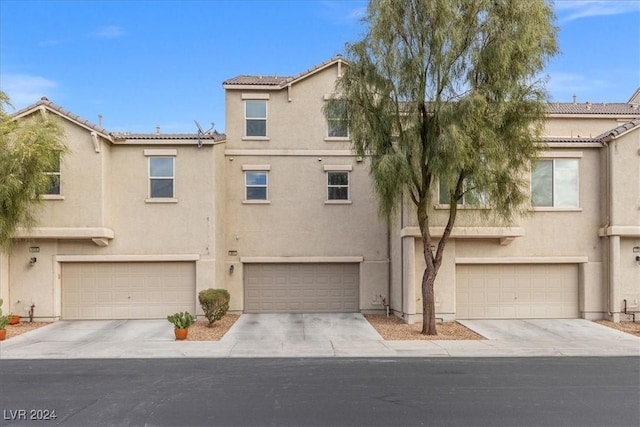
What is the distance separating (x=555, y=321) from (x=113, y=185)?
1626 cm

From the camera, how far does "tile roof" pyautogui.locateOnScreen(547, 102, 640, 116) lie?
855 inches

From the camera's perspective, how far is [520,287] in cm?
1677

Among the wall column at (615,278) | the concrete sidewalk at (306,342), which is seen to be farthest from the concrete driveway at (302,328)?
the wall column at (615,278)

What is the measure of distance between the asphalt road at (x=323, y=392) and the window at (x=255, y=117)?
32.8 ft

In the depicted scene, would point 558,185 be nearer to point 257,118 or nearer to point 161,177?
point 257,118

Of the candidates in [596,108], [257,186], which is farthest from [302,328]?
[596,108]

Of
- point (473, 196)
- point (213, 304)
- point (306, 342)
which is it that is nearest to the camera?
point (306, 342)

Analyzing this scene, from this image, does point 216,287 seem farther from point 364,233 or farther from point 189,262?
point 364,233

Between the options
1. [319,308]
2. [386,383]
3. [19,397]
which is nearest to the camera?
[19,397]

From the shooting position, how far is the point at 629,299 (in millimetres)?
16156

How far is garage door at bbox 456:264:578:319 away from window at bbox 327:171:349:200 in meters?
5.13

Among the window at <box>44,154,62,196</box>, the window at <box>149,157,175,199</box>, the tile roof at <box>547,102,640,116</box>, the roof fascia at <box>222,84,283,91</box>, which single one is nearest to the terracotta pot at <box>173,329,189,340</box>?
the window at <box>149,157,175,199</box>

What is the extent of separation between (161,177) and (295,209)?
A: 5.10m

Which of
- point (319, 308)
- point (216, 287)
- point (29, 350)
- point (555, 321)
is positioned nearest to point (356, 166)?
point (319, 308)
